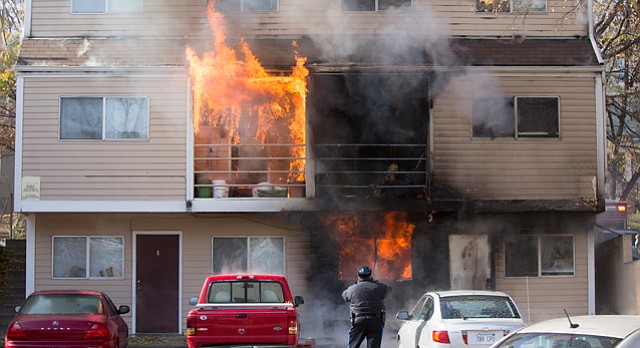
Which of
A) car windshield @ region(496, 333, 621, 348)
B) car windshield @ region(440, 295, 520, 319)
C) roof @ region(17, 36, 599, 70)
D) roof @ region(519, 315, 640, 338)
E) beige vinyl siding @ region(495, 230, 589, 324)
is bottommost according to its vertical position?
beige vinyl siding @ region(495, 230, 589, 324)

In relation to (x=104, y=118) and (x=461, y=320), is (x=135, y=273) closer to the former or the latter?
(x=104, y=118)

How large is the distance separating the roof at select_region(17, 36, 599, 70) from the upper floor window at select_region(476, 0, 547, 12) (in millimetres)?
729

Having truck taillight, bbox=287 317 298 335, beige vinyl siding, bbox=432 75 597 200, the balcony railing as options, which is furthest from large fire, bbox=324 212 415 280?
truck taillight, bbox=287 317 298 335

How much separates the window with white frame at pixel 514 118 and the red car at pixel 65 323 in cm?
904

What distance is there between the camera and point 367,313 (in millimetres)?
11828

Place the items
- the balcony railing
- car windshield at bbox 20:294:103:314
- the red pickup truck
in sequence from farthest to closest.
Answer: the balcony railing
car windshield at bbox 20:294:103:314
the red pickup truck

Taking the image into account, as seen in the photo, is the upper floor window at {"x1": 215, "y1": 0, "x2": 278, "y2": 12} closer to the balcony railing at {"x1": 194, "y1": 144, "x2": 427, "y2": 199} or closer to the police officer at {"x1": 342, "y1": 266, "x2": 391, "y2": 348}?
the balcony railing at {"x1": 194, "y1": 144, "x2": 427, "y2": 199}

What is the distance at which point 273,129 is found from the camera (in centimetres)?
1903

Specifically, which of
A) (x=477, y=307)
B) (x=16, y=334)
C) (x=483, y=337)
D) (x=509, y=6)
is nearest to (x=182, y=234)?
(x=16, y=334)

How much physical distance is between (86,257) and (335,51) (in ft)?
23.7

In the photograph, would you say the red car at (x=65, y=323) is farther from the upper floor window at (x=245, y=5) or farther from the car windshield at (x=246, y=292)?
the upper floor window at (x=245, y=5)

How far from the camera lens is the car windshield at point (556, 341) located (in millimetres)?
6496

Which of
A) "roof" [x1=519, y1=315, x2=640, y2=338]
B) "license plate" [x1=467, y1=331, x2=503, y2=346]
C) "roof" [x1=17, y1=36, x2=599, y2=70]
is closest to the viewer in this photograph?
"roof" [x1=519, y1=315, x2=640, y2=338]

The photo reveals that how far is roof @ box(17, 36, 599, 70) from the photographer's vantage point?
18422 mm
